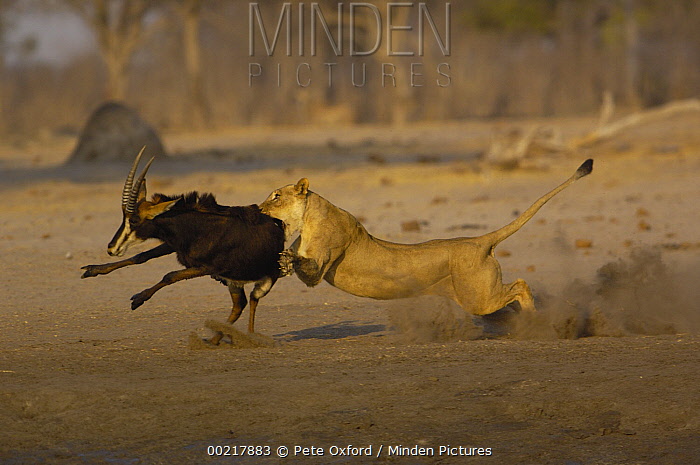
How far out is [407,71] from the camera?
40.1 meters

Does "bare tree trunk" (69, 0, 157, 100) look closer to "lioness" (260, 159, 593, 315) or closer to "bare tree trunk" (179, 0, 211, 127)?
"bare tree trunk" (179, 0, 211, 127)

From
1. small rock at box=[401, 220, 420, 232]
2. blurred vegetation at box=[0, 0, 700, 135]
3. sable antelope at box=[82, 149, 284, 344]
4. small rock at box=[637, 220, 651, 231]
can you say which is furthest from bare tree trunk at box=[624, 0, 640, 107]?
sable antelope at box=[82, 149, 284, 344]

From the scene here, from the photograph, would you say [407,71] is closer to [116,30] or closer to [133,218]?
[116,30]

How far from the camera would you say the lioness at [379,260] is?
6.31m

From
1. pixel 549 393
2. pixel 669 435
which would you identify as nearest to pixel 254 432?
pixel 549 393

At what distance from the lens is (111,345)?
21.7 feet

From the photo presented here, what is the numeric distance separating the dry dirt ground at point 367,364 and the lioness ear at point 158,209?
32.0 inches

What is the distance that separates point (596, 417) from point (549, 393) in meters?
0.30

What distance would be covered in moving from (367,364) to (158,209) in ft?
4.80

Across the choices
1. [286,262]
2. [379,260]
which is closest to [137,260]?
[286,262]

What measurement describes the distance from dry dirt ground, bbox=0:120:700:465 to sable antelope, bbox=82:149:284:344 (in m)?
0.50

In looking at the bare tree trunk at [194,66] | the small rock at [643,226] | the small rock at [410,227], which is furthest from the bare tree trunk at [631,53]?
the small rock at [410,227]

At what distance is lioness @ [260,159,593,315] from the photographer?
6312 mm

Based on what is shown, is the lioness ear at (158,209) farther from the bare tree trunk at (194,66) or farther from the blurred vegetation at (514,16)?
the blurred vegetation at (514,16)
